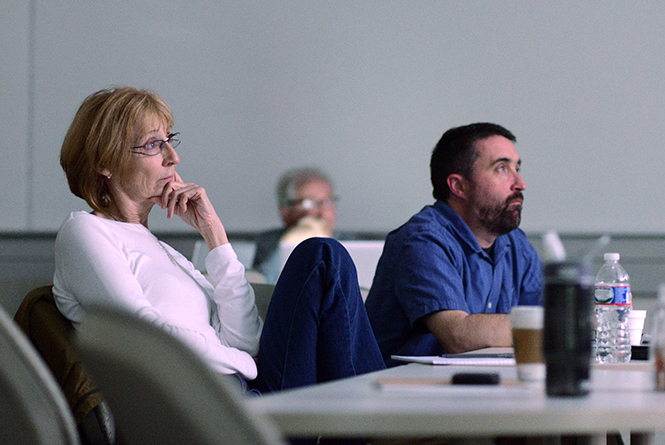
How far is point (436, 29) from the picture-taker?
13.4ft

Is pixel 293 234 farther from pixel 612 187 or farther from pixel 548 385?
pixel 548 385

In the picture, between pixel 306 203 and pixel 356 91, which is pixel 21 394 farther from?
pixel 356 91

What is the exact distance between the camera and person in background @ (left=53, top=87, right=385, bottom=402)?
4.95 feet

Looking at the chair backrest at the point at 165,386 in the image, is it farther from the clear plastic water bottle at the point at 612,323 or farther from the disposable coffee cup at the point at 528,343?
the clear plastic water bottle at the point at 612,323

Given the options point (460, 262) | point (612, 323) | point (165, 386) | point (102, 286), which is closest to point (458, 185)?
point (460, 262)

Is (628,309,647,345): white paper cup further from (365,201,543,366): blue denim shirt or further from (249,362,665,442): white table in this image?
(249,362,665,442): white table

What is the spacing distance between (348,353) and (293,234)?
2.55 m

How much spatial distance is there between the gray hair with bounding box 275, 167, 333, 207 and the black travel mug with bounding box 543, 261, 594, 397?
328cm

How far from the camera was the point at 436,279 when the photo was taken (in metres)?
2.00

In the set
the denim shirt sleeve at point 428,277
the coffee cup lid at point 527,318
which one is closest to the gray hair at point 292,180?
the denim shirt sleeve at point 428,277

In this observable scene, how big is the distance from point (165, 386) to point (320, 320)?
99 cm

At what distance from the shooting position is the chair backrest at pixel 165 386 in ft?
1.68

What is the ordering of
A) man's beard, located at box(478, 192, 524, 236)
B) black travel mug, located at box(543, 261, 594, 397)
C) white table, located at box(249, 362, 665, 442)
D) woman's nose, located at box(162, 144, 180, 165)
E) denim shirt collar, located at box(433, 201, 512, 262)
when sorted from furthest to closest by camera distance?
man's beard, located at box(478, 192, 524, 236) < denim shirt collar, located at box(433, 201, 512, 262) < woman's nose, located at box(162, 144, 180, 165) < black travel mug, located at box(543, 261, 594, 397) < white table, located at box(249, 362, 665, 442)

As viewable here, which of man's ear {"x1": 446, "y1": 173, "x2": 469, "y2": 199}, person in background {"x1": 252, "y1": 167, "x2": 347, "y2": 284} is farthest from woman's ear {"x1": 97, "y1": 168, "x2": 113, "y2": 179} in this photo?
person in background {"x1": 252, "y1": 167, "x2": 347, "y2": 284}
